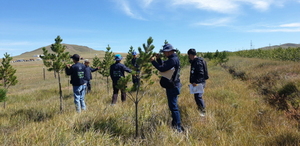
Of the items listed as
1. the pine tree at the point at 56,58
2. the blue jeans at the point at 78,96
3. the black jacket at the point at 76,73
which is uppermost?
the pine tree at the point at 56,58

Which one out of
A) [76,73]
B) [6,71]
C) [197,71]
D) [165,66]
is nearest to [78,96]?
[76,73]

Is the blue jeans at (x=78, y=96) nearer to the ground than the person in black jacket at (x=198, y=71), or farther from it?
nearer to the ground

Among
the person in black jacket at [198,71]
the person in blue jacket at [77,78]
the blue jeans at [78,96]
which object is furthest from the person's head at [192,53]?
the blue jeans at [78,96]

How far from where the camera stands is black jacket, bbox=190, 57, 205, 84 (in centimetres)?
462

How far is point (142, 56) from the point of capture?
3314 millimetres

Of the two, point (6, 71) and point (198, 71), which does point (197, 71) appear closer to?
point (198, 71)

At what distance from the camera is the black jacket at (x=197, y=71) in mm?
4617

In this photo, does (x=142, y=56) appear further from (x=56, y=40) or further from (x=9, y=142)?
(x=56, y=40)

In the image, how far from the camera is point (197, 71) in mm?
4672

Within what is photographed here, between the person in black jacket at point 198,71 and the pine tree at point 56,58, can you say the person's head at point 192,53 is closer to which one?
the person in black jacket at point 198,71

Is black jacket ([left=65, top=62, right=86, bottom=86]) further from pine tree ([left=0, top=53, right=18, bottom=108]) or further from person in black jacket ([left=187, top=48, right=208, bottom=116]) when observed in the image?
pine tree ([left=0, top=53, right=18, bottom=108])

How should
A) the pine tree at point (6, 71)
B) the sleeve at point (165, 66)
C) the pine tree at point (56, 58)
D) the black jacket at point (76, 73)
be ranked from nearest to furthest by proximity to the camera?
1. the sleeve at point (165, 66)
2. the black jacket at point (76, 73)
3. the pine tree at point (56, 58)
4. the pine tree at point (6, 71)

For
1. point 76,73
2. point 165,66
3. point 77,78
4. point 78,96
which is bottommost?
point 78,96

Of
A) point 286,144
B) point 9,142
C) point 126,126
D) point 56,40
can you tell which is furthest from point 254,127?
point 56,40
